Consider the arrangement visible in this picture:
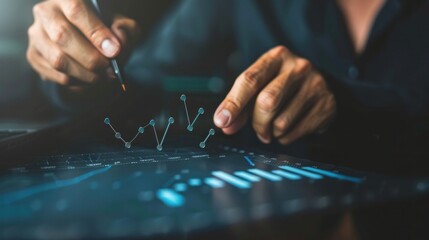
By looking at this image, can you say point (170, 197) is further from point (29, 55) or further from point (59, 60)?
point (29, 55)

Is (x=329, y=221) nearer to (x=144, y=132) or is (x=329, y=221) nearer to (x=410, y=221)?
(x=410, y=221)

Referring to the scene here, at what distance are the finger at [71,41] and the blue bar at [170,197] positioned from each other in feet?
1.07

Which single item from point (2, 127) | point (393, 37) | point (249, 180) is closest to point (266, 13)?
point (393, 37)

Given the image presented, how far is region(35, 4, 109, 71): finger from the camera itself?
579 mm

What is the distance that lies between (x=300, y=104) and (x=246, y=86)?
0.13 m

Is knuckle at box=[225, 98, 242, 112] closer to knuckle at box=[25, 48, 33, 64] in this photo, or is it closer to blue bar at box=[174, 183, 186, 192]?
blue bar at box=[174, 183, 186, 192]

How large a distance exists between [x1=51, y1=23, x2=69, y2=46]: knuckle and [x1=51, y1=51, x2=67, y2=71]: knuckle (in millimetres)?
21

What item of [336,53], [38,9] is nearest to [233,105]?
[38,9]

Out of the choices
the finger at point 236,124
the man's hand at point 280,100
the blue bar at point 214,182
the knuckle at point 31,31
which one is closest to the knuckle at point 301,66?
the man's hand at point 280,100

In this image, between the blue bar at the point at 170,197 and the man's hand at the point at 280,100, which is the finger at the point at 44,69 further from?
the blue bar at the point at 170,197

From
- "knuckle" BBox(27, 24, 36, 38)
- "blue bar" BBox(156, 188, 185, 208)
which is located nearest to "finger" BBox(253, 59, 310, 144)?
"blue bar" BBox(156, 188, 185, 208)

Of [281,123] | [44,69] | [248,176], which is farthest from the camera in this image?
[44,69]

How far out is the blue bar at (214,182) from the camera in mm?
330

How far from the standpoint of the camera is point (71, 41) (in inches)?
23.3
